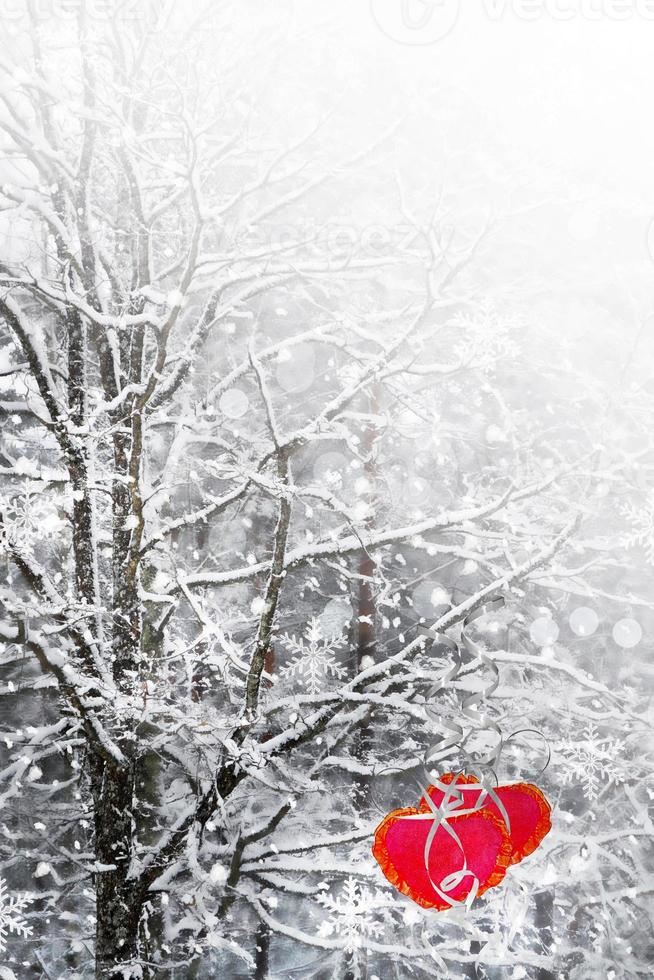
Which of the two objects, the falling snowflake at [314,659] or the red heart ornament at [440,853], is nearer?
the red heart ornament at [440,853]

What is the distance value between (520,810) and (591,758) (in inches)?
153

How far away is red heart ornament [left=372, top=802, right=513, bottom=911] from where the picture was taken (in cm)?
370

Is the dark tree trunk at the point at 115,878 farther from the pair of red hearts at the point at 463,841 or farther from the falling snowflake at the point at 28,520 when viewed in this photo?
the pair of red hearts at the point at 463,841

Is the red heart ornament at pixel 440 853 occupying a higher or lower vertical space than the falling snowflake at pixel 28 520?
lower

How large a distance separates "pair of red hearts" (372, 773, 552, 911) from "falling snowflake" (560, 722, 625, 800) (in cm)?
318

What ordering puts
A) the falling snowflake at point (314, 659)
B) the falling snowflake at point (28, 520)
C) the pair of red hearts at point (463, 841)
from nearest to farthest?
the pair of red hearts at point (463, 841) < the falling snowflake at point (28, 520) < the falling snowflake at point (314, 659)

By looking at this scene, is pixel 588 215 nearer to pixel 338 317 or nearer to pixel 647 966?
pixel 338 317

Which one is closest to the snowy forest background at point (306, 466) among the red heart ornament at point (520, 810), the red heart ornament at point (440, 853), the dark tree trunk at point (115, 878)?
the dark tree trunk at point (115, 878)

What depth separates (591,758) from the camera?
706 cm

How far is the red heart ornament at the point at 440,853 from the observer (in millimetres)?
3703

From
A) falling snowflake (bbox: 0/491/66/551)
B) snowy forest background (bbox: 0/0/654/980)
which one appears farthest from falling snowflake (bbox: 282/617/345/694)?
falling snowflake (bbox: 0/491/66/551)

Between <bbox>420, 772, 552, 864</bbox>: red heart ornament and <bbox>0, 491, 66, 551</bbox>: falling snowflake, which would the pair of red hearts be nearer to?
<bbox>420, 772, 552, 864</bbox>: red heart ornament

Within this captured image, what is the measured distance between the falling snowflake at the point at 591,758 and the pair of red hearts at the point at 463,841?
10.4ft

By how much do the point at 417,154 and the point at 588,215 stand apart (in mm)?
2276
